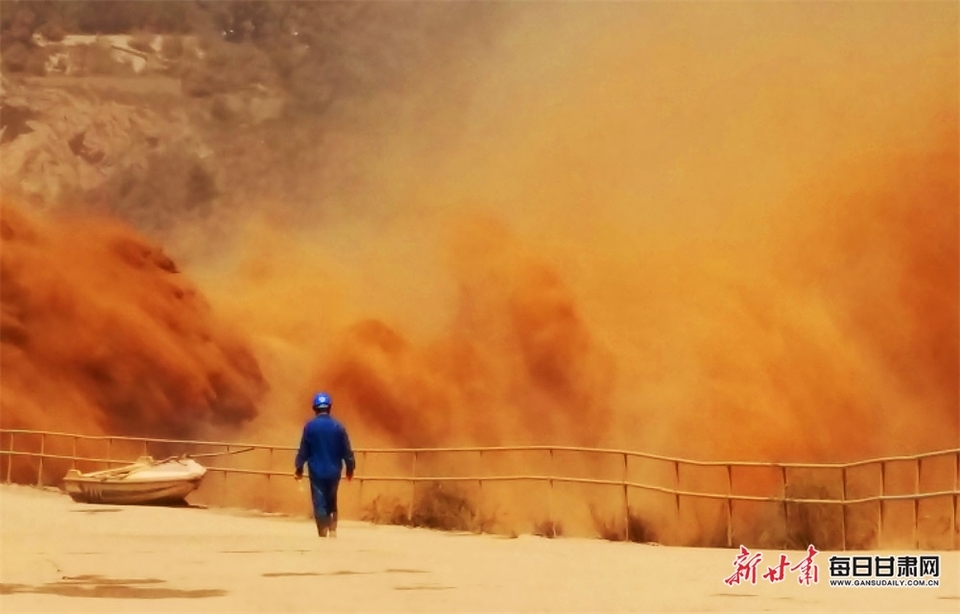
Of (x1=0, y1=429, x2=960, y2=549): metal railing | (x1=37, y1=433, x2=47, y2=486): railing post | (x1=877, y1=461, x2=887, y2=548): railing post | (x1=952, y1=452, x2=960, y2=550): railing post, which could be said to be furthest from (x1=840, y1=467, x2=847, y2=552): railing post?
(x1=37, y1=433, x2=47, y2=486): railing post

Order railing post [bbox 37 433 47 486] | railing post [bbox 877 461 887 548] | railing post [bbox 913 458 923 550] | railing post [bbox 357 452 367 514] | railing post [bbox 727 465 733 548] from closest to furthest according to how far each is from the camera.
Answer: railing post [bbox 913 458 923 550] → railing post [bbox 877 461 887 548] → railing post [bbox 727 465 733 548] → railing post [bbox 357 452 367 514] → railing post [bbox 37 433 47 486]

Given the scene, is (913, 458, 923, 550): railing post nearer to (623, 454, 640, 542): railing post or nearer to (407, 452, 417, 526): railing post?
(623, 454, 640, 542): railing post

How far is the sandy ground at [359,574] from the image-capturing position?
5.93 m

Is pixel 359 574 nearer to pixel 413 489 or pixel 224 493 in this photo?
pixel 413 489

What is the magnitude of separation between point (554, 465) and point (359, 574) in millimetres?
2938

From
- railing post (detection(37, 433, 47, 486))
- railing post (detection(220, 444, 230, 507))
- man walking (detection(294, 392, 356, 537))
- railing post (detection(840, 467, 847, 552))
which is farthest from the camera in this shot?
railing post (detection(37, 433, 47, 486))

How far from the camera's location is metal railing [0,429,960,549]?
838cm

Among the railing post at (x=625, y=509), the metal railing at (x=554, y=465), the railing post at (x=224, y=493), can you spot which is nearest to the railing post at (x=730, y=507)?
the metal railing at (x=554, y=465)

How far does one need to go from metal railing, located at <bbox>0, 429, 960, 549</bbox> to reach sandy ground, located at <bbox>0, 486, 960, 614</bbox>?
60 centimetres

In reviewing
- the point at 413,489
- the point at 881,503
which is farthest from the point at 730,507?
the point at 413,489

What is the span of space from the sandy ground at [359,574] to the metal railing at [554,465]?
0.60 m

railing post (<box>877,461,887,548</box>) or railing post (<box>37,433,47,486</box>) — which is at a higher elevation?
railing post (<box>37,433,47,486</box>)

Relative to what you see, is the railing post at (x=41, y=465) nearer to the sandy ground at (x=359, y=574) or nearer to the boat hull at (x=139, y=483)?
the boat hull at (x=139, y=483)

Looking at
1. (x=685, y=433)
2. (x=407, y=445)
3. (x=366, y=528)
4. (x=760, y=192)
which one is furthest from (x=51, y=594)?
(x=760, y=192)
